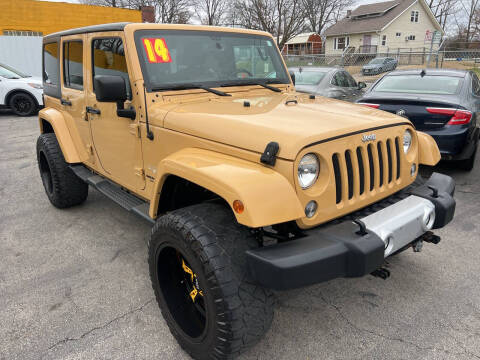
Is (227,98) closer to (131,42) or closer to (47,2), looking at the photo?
(131,42)

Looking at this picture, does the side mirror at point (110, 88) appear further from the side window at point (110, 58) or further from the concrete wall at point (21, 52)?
the concrete wall at point (21, 52)

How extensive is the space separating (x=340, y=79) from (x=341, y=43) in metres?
38.9

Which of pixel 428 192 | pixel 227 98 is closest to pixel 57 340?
pixel 227 98

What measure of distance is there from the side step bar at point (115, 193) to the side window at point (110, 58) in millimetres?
843

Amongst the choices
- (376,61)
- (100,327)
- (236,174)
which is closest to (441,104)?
(236,174)

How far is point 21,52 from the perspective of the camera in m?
16.7

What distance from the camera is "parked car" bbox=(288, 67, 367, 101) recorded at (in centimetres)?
784

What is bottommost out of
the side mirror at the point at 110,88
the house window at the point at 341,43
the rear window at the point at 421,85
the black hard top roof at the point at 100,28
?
the side mirror at the point at 110,88

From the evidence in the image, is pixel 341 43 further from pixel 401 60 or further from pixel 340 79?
pixel 340 79

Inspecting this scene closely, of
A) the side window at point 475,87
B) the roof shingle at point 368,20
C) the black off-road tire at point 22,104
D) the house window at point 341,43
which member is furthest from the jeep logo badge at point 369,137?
the house window at point 341,43

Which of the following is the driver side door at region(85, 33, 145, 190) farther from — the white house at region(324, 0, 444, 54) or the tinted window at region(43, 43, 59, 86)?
the white house at region(324, 0, 444, 54)

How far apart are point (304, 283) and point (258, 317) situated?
0.33 m

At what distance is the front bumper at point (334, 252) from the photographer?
1.75m

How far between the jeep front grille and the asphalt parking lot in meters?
0.95
